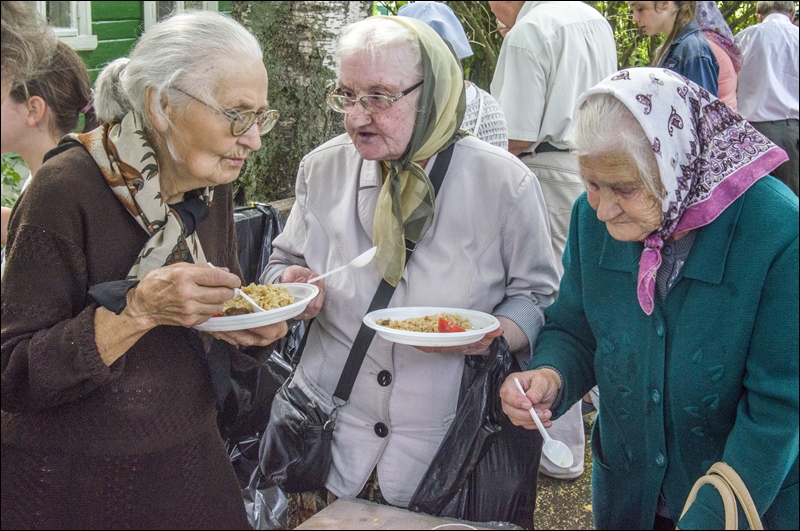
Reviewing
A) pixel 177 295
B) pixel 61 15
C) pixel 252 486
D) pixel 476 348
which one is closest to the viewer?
pixel 177 295

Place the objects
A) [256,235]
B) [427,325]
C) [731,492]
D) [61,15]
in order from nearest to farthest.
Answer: [731,492], [427,325], [256,235], [61,15]

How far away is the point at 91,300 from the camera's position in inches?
72.2

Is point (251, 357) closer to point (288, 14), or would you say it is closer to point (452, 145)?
point (452, 145)

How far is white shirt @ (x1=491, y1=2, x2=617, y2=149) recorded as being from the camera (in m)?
3.89

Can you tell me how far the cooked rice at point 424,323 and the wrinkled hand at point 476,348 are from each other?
6 centimetres

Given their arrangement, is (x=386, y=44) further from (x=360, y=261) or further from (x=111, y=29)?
(x=111, y=29)

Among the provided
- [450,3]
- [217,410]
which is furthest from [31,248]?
[450,3]

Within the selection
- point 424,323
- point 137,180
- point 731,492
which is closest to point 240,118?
point 137,180

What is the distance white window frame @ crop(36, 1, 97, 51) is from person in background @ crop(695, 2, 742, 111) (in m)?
4.31

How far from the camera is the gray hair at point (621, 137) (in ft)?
6.11

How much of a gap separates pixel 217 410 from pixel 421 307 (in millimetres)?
645

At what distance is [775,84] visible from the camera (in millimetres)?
6578

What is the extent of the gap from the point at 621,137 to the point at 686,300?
1.41ft

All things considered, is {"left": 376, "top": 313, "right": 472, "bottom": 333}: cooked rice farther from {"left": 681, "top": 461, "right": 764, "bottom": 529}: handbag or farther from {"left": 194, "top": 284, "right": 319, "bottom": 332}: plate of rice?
{"left": 681, "top": 461, "right": 764, "bottom": 529}: handbag
